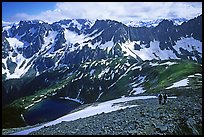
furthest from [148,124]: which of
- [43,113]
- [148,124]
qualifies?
[43,113]

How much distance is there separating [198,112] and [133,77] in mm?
127101

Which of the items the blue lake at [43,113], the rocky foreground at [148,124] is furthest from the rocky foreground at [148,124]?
the blue lake at [43,113]

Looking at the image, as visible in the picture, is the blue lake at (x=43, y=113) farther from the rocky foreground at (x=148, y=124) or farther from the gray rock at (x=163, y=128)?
the gray rock at (x=163, y=128)

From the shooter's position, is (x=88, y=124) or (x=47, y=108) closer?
(x=88, y=124)

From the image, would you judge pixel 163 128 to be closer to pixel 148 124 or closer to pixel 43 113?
pixel 148 124

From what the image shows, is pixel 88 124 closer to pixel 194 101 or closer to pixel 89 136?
pixel 89 136

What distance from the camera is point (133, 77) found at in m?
160

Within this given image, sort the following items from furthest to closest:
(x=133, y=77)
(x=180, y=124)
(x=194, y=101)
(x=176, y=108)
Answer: (x=133, y=77) → (x=194, y=101) → (x=176, y=108) → (x=180, y=124)

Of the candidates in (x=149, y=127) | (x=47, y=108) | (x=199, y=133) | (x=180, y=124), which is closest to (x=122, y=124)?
(x=149, y=127)

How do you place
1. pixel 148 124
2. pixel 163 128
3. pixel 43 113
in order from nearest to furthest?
pixel 163 128
pixel 148 124
pixel 43 113

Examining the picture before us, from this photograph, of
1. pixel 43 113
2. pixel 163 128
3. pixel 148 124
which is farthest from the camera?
pixel 43 113

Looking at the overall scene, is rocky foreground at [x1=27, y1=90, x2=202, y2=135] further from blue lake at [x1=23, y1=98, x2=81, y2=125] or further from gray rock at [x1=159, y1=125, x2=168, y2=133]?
blue lake at [x1=23, y1=98, x2=81, y2=125]

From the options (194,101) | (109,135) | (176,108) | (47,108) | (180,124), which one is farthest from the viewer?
(47,108)

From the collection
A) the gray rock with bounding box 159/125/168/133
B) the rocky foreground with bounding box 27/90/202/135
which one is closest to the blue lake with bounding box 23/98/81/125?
the rocky foreground with bounding box 27/90/202/135
